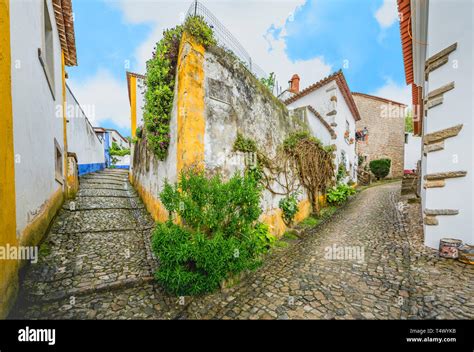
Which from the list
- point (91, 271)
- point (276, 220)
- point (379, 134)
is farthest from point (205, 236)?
point (379, 134)

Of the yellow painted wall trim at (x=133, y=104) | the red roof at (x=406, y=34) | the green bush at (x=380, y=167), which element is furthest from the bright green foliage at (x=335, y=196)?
the green bush at (x=380, y=167)

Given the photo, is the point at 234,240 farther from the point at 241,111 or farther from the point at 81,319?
the point at 241,111

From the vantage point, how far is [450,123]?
3.94m

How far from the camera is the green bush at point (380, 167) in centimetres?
1770

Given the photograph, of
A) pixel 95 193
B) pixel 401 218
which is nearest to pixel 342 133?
pixel 401 218

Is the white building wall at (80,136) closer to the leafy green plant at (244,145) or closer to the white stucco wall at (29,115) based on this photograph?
the white stucco wall at (29,115)

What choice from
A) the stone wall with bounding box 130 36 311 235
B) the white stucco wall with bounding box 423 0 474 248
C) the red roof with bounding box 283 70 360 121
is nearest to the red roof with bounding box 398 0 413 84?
the white stucco wall with bounding box 423 0 474 248

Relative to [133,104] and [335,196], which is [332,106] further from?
[133,104]

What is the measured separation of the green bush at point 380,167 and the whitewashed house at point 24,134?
21208mm

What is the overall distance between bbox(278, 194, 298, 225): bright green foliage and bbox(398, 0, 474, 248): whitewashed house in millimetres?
2782

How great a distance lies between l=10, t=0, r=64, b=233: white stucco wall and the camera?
8.89 feet
